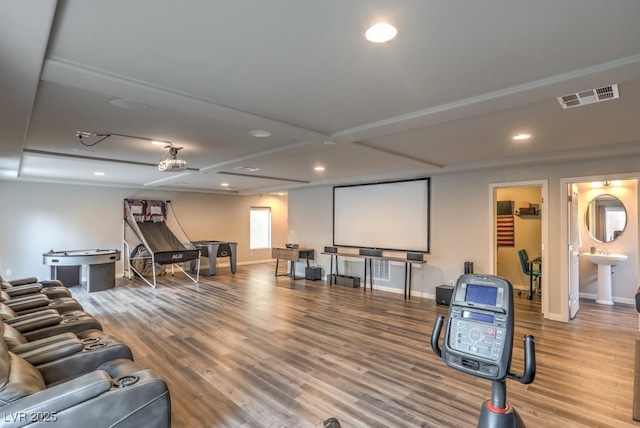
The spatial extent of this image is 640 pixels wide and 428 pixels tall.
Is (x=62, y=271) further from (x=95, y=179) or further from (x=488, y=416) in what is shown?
(x=488, y=416)

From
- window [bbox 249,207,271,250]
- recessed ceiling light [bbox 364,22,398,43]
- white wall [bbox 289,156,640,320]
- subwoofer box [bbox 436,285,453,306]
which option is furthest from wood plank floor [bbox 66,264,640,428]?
window [bbox 249,207,271,250]

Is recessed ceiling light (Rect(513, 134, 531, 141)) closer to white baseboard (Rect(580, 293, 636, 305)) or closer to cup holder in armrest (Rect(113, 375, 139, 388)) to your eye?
cup holder in armrest (Rect(113, 375, 139, 388))

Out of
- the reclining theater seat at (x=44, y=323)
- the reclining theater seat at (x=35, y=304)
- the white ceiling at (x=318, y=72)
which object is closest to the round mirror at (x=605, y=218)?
the white ceiling at (x=318, y=72)

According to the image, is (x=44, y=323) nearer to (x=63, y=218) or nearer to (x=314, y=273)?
(x=314, y=273)

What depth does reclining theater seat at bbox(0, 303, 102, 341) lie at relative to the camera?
2838 millimetres

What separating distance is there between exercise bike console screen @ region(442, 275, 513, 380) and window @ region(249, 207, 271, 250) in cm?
1028

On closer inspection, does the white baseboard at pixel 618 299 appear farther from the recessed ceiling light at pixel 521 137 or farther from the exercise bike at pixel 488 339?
the exercise bike at pixel 488 339

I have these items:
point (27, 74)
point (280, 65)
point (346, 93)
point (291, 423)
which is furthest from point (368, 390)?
point (27, 74)

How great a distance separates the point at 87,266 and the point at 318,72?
7.24m

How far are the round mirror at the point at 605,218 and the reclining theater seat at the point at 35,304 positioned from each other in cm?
865

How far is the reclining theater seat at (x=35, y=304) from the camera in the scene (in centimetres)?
348

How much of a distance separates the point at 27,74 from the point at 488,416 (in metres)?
3.30

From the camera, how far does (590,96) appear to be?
2.60 metres

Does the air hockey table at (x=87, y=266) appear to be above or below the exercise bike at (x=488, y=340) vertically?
below
